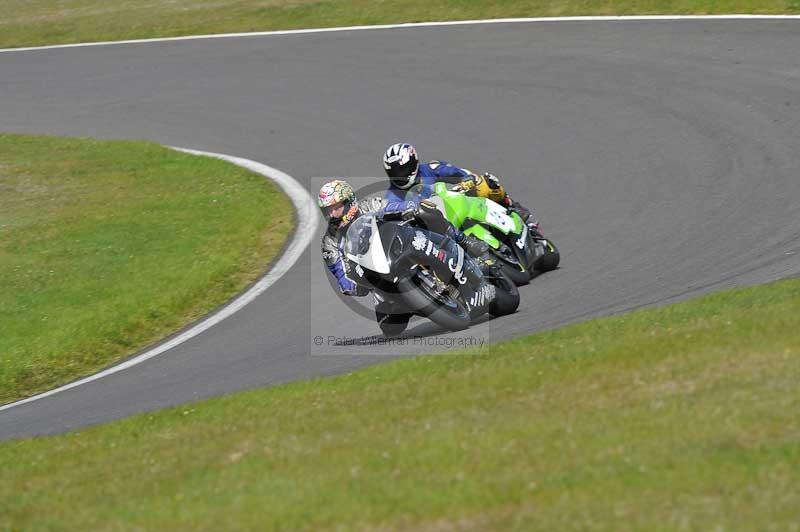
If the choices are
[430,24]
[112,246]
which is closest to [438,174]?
[112,246]

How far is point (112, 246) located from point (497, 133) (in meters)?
5.74

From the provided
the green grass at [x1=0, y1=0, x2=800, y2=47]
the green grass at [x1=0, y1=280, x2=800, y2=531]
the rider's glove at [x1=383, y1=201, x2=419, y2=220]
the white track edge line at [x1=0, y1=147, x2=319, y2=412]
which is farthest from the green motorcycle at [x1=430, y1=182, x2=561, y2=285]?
the green grass at [x1=0, y1=0, x2=800, y2=47]

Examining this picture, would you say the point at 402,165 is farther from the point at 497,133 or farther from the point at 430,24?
the point at 430,24

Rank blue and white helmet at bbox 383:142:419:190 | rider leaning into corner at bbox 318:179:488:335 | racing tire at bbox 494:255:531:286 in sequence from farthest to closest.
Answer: racing tire at bbox 494:255:531:286
blue and white helmet at bbox 383:142:419:190
rider leaning into corner at bbox 318:179:488:335

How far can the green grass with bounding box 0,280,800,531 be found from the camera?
5.58 meters

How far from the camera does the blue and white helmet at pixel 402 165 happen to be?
11211mm

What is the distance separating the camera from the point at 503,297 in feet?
35.7

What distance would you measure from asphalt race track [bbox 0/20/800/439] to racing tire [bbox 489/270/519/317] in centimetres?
16

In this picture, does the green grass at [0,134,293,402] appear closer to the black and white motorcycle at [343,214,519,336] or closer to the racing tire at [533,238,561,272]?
the black and white motorcycle at [343,214,519,336]

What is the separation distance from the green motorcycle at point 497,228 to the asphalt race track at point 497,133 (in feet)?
0.97

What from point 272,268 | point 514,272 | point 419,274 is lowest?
point 272,268

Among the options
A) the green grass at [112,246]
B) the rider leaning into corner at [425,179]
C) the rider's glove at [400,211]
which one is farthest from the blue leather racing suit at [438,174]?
the green grass at [112,246]

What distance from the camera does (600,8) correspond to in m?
22.1

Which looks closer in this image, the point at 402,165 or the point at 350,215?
the point at 350,215
